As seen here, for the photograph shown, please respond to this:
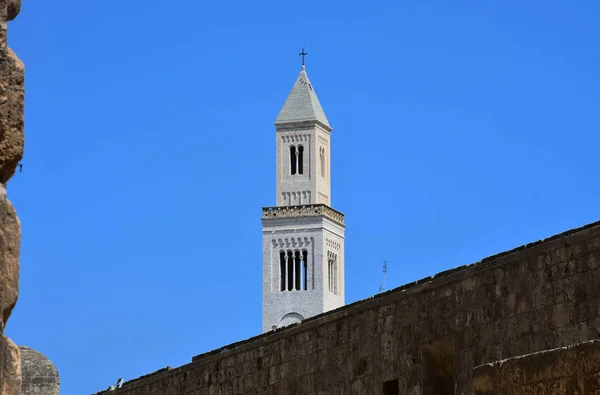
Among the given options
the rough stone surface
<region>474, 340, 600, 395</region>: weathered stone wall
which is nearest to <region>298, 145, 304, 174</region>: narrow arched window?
the rough stone surface

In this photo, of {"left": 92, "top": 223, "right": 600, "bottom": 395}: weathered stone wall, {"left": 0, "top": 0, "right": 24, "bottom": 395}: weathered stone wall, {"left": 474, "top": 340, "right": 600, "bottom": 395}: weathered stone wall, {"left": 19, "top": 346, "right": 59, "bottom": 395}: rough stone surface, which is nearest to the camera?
{"left": 0, "top": 0, "right": 24, "bottom": 395}: weathered stone wall

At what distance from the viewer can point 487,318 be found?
980 cm

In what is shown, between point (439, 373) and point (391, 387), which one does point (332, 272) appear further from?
point (439, 373)

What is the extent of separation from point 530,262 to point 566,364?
4.24 metres

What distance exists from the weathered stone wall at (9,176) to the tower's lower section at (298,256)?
272 feet

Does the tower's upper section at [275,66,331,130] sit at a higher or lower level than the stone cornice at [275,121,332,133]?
higher

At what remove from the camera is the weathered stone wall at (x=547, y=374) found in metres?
5.05

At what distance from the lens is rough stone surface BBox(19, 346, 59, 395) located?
33.8ft

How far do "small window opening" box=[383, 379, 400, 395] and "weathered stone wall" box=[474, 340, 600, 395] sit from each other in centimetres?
506

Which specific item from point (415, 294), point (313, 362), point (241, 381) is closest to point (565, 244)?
point (415, 294)

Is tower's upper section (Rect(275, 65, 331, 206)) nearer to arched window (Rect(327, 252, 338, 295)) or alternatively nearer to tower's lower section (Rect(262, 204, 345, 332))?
tower's lower section (Rect(262, 204, 345, 332))

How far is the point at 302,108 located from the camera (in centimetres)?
8881

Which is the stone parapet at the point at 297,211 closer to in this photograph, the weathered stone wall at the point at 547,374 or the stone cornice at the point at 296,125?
the stone cornice at the point at 296,125

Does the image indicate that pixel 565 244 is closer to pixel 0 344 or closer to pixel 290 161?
pixel 0 344
